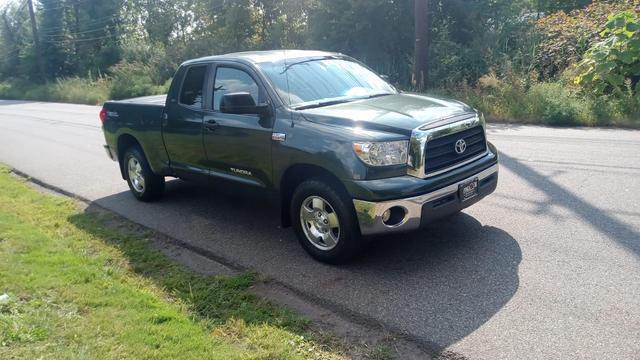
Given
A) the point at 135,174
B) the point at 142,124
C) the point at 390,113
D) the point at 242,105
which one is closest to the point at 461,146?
the point at 390,113

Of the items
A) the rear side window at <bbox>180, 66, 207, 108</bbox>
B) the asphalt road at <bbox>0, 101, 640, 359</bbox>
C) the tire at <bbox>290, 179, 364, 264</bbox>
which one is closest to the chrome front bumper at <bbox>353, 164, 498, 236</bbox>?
the tire at <bbox>290, 179, 364, 264</bbox>

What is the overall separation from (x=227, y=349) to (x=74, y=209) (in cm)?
486

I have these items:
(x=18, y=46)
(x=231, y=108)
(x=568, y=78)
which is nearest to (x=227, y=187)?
(x=231, y=108)

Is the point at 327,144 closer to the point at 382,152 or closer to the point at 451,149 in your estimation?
the point at 382,152

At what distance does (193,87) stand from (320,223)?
8.27 feet

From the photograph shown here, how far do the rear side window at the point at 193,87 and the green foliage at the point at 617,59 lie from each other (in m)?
9.20

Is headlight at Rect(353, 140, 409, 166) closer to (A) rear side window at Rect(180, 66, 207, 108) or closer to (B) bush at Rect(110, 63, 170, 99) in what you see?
(A) rear side window at Rect(180, 66, 207, 108)

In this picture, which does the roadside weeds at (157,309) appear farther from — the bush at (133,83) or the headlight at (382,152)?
the bush at (133,83)

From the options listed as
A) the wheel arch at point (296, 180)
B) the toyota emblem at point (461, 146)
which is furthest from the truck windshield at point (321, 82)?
the toyota emblem at point (461, 146)

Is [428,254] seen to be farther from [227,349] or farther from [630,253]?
[227,349]

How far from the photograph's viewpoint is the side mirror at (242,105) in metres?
4.96

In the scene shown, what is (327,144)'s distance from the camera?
177 inches

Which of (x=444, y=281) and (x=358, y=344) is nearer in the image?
(x=358, y=344)

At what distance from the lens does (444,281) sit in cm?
425
